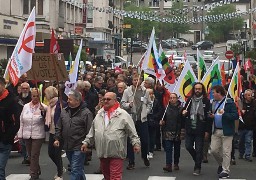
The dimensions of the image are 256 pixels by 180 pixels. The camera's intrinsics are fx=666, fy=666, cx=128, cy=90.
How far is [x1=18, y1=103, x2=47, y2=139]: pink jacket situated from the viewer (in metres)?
11.7

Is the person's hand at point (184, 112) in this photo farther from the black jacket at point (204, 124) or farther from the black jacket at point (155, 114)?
the black jacket at point (155, 114)

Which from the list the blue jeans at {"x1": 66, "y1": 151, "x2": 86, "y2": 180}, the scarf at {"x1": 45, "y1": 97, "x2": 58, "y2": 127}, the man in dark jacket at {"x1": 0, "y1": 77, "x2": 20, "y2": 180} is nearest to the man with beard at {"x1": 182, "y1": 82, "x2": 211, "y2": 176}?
the scarf at {"x1": 45, "y1": 97, "x2": 58, "y2": 127}

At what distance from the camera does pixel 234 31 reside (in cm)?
10544

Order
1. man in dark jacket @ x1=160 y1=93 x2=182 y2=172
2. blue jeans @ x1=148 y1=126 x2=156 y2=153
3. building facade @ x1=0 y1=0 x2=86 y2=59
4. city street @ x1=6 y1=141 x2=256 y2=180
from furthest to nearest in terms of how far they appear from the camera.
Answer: building facade @ x1=0 y1=0 x2=86 y2=59 → blue jeans @ x1=148 y1=126 x2=156 y2=153 → man in dark jacket @ x1=160 y1=93 x2=182 y2=172 → city street @ x1=6 y1=141 x2=256 y2=180

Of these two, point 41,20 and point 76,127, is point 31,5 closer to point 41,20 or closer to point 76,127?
point 41,20

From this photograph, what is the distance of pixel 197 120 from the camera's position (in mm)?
12586

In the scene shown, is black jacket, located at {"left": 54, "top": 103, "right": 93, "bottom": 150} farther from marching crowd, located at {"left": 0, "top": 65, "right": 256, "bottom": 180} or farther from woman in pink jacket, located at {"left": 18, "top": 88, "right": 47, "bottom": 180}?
woman in pink jacket, located at {"left": 18, "top": 88, "right": 47, "bottom": 180}

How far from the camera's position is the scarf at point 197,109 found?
12562 mm

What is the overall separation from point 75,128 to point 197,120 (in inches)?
126

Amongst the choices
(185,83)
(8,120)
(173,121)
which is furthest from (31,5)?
(8,120)

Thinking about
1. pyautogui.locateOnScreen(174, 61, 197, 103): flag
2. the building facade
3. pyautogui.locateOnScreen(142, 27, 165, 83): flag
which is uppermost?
the building facade

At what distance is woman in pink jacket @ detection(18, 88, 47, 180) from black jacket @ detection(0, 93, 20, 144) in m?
1.50

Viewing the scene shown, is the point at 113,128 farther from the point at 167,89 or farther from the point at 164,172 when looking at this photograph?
the point at 167,89

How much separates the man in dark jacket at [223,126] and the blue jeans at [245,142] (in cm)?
231
